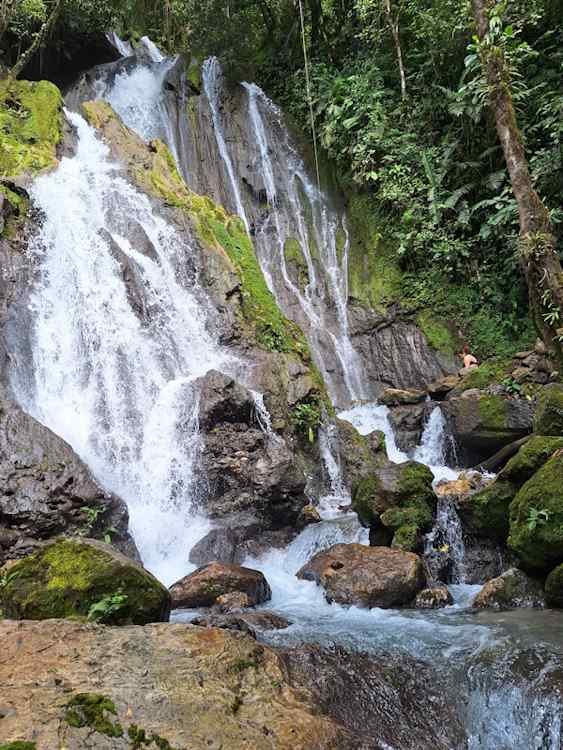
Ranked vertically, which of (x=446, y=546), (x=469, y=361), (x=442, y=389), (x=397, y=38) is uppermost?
(x=397, y=38)

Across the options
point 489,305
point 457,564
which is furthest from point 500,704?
point 489,305

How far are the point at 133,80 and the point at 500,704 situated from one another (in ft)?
78.1

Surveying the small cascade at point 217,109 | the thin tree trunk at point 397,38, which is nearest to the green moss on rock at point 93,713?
the small cascade at point 217,109

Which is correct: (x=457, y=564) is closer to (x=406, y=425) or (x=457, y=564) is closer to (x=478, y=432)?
(x=478, y=432)

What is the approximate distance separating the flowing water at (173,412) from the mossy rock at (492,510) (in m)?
0.51

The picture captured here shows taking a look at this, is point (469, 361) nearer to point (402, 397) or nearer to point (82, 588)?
point (402, 397)

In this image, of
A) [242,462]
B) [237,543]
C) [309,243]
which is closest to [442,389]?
[242,462]

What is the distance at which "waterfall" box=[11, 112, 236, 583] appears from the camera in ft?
33.5

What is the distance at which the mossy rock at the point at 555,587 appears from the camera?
629 cm

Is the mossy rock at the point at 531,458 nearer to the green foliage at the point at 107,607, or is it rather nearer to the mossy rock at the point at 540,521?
the mossy rock at the point at 540,521

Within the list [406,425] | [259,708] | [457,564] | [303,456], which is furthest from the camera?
[406,425]

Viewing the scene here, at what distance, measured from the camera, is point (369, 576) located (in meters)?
7.30

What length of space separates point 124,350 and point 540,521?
27.3 feet

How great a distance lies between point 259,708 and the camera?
3672mm
